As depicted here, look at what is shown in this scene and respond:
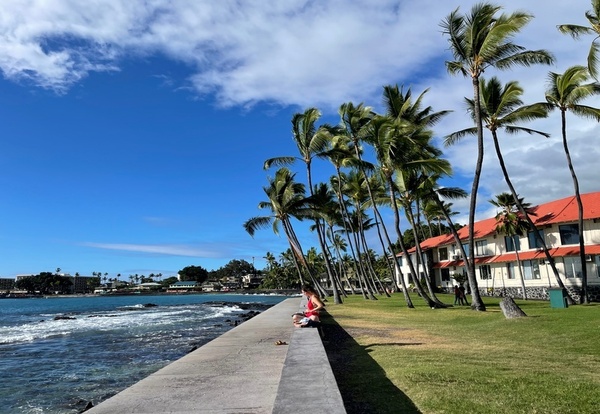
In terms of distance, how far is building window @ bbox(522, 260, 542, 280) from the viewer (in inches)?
1198

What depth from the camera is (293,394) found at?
446 centimetres

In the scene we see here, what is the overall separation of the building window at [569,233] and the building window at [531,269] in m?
2.64

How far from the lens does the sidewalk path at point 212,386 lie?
5289mm

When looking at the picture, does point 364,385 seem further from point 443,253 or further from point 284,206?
point 443,253

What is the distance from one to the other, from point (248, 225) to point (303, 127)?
8.06 metres

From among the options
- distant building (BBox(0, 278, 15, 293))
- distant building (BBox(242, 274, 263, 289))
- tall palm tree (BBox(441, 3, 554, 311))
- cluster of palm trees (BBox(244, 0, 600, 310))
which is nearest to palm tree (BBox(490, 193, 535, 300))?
cluster of palm trees (BBox(244, 0, 600, 310))

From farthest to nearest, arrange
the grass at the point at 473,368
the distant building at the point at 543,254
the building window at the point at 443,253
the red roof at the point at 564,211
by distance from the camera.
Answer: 1. the building window at the point at 443,253
2. the red roof at the point at 564,211
3. the distant building at the point at 543,254
4. the grass at the point at 473,368

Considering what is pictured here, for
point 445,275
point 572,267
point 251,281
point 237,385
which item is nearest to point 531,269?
point 572,267

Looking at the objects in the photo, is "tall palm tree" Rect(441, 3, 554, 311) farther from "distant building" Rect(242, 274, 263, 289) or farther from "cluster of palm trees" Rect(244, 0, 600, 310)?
"distant building" Rect(242, 274, 263, 289)

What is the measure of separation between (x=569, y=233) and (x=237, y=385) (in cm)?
2887

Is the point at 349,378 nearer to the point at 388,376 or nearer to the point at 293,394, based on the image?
the point at 388,376

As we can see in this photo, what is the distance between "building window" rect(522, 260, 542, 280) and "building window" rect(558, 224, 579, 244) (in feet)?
8.66

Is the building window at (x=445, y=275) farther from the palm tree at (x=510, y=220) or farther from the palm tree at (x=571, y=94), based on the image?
the palm tree at (x=571, y=94)

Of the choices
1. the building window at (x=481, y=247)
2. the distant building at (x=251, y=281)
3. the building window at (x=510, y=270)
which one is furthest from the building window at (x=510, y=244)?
the distant building at (x=251, y=281)
